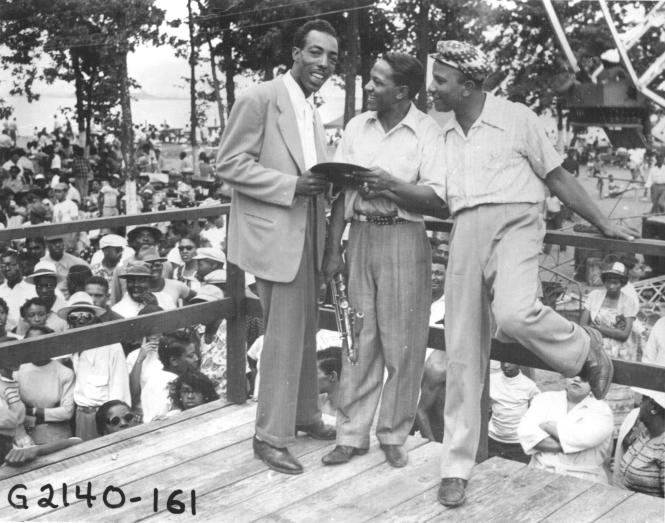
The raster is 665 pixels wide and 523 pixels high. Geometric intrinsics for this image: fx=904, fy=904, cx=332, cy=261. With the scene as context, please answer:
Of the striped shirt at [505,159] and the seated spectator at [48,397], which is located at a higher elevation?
the striped shirt at [505,159]

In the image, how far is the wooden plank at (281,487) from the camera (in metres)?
3.32

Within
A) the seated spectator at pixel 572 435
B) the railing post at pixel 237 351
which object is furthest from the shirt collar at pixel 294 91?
the seated spectator at pixel 572 435

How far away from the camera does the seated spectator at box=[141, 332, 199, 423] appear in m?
6.30

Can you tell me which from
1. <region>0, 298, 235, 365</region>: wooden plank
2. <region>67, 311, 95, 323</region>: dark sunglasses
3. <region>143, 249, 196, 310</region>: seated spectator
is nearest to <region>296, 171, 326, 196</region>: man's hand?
<region>0, 298, 235, 365</region>: wooden plank

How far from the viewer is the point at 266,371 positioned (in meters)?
3.73

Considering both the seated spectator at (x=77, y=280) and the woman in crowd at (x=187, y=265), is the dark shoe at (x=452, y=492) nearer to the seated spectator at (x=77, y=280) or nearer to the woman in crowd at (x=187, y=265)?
the seated spectator at (x=77, y=280)

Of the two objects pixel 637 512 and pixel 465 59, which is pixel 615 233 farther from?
pixel 637 512

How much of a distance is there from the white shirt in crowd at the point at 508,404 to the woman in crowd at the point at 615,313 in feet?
3.74

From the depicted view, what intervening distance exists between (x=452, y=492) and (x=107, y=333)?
1.57m

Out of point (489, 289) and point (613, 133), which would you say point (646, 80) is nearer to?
point (613, 133)

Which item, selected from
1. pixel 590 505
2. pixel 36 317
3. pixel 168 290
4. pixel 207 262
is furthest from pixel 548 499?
pixel 207 262

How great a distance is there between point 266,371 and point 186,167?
21.9 meters

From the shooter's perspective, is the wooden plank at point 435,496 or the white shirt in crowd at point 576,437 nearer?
the wooden plank at point 435,496

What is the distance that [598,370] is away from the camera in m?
3.32
